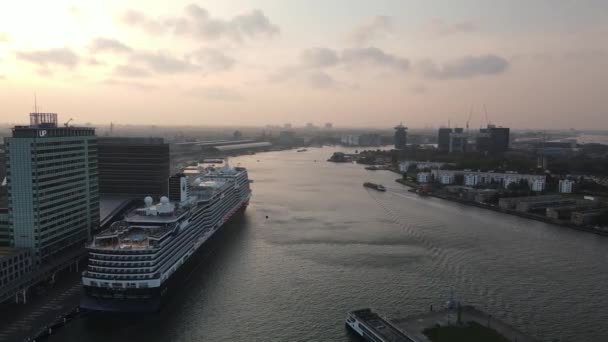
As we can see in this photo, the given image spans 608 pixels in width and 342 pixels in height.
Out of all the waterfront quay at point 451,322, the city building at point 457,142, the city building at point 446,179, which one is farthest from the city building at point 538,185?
the city building at point 457,142

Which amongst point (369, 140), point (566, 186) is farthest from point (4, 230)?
point (369, 140)

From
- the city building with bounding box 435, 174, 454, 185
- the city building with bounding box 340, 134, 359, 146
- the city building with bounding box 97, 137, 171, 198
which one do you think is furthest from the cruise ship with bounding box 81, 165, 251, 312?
the city building with bounding box 340, 134, 359, 146

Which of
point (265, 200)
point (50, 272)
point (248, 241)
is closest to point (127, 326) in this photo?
point (50, 272)

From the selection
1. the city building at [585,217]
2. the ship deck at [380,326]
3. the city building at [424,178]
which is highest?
the city building at [424,178]

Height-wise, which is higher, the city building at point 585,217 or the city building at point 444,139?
the city building at point 444,139

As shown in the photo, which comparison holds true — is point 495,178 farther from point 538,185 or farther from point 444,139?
point 444,139

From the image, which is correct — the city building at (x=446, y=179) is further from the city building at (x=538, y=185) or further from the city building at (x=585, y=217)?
the city building at (x=585, y=217)
